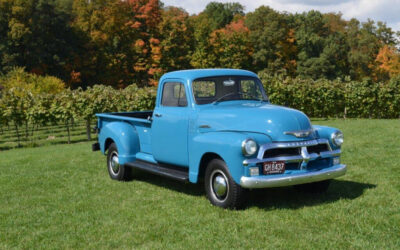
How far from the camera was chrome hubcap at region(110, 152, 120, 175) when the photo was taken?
928 centimetres

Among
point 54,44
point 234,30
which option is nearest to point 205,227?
point 54,44

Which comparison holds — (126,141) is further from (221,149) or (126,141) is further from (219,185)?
(221,149)

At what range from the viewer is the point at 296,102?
27.8m

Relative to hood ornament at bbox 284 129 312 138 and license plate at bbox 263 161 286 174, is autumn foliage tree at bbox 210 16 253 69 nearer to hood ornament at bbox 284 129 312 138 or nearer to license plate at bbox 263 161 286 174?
hood ornament at bbox 284 129 312 138

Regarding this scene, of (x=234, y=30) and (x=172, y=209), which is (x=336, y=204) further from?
(x=234, y=30)

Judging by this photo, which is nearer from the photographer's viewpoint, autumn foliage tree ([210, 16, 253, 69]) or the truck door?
the truck door

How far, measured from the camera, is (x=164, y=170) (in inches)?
311

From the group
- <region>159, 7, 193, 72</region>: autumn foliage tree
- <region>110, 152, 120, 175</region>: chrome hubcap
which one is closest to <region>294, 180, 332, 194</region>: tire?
<region>110, 152, 120, 175</region>: chrome hubcap

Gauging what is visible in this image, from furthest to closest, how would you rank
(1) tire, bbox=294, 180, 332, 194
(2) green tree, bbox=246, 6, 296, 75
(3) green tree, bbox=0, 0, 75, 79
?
1. (2) green tree, bbox=246, 6, 296, 75
2. (3) green tree, bbox=0, 0, 75, 79
3. (1) tire, bbox=294, 180, 332, 194

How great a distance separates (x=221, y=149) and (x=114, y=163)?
3.59 m

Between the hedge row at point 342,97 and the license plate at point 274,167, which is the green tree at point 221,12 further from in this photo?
the license plate at point 274,167

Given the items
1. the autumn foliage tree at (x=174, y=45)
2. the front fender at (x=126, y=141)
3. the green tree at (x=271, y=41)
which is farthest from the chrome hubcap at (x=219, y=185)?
the green tree at (x=271, y=41)

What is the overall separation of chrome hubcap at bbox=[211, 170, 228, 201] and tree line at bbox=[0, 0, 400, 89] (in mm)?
40997

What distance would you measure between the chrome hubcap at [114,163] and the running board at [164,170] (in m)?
0.54
